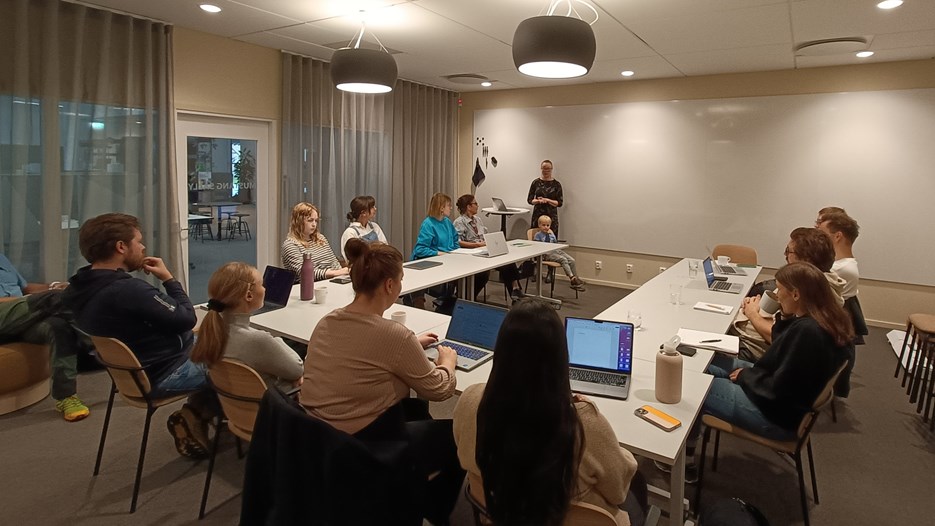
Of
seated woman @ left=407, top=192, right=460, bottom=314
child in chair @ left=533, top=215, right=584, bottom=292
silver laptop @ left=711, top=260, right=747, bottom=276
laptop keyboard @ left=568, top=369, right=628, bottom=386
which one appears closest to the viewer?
laptop keyboard @ left=568, top=369, right=628, bottom=386

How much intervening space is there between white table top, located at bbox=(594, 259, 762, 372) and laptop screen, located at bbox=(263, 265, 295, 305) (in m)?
1.74

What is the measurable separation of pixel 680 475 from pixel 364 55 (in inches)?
107

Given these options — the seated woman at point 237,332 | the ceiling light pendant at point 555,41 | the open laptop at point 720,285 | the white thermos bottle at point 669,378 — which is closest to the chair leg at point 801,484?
the white thermos bottle at point 669,378

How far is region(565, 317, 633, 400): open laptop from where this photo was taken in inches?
83.7

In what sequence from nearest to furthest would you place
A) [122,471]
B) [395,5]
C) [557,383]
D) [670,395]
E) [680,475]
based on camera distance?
[557,383] → [680,475] → [670,395] → [122,471] → [395,5]

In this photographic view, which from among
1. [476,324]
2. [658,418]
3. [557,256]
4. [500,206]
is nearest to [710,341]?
[658,418]

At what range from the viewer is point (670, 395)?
1942 mm

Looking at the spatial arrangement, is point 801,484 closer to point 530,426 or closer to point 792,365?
point 792,365

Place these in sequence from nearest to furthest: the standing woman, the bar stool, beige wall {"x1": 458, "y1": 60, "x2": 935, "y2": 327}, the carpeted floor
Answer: the carpeted floor
the bar stool
beige wall {"x1": 458, "y1": 60, "x2": 935, "y2": 327}
the standing woman

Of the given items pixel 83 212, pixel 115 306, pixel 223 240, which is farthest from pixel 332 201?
pixel 115 306

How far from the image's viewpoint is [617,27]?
4.28 m

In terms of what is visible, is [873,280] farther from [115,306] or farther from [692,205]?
[115,306]

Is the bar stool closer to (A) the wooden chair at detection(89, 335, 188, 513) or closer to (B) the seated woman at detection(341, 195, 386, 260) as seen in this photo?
(B) the seated woman at detection(341, 195, 386, 260)

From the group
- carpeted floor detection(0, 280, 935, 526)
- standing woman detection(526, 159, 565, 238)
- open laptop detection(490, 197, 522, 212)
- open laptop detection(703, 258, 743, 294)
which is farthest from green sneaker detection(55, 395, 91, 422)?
standing woman detection(526, 159, 565, 238)
